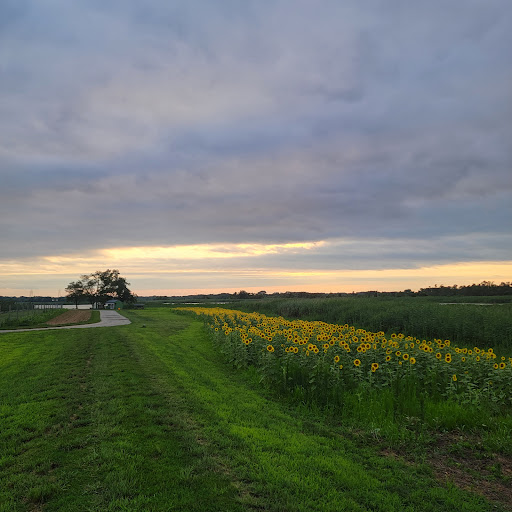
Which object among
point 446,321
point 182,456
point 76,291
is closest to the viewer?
point 182,456

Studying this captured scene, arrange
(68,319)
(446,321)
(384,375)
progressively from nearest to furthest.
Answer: (384,375) → (446,321) → (68,319)

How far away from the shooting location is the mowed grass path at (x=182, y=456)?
3.67 meters

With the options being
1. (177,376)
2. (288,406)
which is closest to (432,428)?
(288,406)

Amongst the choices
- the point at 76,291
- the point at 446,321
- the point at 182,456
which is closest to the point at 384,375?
A: the point at 182,456

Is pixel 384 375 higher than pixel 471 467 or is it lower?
higher

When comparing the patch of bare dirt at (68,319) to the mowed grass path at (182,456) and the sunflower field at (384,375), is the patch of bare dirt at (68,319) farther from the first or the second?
the sunflower field at (384,375)

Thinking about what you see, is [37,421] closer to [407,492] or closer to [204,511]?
[204,511]

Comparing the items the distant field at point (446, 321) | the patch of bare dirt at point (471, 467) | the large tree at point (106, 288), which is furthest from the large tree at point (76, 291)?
the patch of bare dirt at point (471, 467)

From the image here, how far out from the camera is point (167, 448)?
4.76 m

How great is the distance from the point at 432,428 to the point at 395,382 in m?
1.40

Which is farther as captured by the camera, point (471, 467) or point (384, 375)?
point (384, 375)

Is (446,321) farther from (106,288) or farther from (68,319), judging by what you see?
(106,288)

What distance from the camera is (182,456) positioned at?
15.0 feet

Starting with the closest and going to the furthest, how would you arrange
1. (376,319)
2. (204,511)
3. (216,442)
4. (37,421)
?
1. (204,511)
2. (216,442)
3. (37,421)
4. (376,319)
